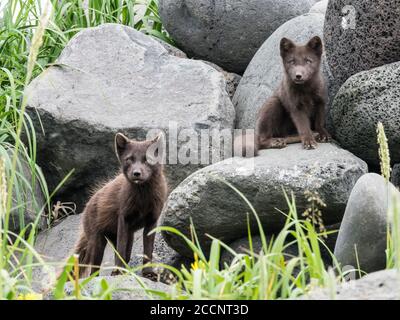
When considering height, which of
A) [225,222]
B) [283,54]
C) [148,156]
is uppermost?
[283,54]

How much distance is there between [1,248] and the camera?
439 cm

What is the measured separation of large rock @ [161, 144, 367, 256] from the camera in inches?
305

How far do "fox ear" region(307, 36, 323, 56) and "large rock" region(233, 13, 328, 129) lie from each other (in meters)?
0.88

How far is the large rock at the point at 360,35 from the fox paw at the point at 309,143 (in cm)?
86

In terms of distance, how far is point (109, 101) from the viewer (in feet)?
31.4

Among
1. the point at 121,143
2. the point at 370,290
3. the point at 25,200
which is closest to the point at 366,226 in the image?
the point at 370,290

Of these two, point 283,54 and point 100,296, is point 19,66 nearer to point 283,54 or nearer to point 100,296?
point 283,54

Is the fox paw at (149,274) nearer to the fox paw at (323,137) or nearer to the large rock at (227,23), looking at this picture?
the fox paw at (323,137)

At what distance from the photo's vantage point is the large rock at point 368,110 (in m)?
8.01

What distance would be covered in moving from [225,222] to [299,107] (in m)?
1.54

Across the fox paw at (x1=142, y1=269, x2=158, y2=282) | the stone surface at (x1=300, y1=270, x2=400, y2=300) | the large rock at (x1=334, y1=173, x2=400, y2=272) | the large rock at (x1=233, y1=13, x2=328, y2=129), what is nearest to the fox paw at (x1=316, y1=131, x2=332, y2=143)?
the large rock at (x1=233, y1=13, x2=328, y2=129)

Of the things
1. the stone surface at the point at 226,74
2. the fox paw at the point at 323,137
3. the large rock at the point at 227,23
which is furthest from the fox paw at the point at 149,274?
the large rock at the point at 227,23

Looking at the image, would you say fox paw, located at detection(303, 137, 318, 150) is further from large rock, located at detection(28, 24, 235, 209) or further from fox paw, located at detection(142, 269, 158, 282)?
fox paw, located at detection(142, 269, 158, 282)
